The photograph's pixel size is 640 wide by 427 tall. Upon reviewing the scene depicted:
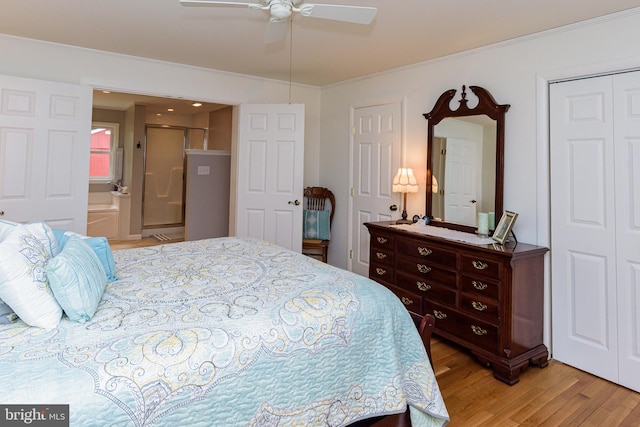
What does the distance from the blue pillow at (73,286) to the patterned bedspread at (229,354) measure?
4cm

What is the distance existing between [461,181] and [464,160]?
188mm

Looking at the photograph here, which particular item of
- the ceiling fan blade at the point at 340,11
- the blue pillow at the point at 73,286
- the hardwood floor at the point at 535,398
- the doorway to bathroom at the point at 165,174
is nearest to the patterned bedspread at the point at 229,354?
the blue pillow at the point at 73,286

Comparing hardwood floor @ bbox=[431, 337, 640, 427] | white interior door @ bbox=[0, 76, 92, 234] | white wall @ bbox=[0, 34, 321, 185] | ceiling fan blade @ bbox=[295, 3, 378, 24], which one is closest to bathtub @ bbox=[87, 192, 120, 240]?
white interior door @ bbox=[0, 76, 92, 234]

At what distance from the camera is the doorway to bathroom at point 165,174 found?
7.01 meters

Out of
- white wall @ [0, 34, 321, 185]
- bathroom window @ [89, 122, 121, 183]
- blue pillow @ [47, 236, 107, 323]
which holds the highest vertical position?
white wall @ [0, 34, 321, 185]

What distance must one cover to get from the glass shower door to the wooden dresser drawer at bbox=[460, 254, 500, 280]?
6.22 meters

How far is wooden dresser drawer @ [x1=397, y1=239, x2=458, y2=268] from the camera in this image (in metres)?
2.73

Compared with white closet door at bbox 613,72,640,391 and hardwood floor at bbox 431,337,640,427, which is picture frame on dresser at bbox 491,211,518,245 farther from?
hardwood floor at bbox 431,337,640,427

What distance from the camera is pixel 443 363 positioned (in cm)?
260

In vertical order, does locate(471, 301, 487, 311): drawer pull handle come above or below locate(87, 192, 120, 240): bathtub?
below

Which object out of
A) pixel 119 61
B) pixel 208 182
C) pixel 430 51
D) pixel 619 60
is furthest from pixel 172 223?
pixel 619 60

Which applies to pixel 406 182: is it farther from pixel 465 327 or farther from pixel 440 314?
pixel 465 327

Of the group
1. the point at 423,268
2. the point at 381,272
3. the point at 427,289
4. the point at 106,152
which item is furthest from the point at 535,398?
the point at 106,152

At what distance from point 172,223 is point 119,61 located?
4246mm
